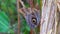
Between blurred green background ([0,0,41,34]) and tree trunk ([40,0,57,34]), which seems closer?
A: tree trunk ([40,0,57,34])

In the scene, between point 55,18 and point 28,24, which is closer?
point 55,18

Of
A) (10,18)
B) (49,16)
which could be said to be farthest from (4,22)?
(49,16)

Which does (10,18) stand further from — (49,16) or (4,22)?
(49,16)

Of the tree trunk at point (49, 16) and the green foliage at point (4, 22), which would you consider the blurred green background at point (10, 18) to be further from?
the tree trunk at point (49, 16)

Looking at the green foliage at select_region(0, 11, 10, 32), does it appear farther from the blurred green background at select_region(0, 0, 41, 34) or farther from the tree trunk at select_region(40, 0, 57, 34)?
the tree trunk at select_region(40, 0, 57, 34)

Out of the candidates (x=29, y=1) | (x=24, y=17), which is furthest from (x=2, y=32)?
(x=29, y=1)

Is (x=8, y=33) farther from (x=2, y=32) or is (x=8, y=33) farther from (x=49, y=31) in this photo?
(x=49, y=31)

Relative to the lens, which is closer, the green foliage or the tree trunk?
the tree trunk

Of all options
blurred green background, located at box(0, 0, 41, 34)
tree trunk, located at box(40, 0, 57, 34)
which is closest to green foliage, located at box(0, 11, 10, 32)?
blurred green background, located at box(0, 0, 41, 34)
